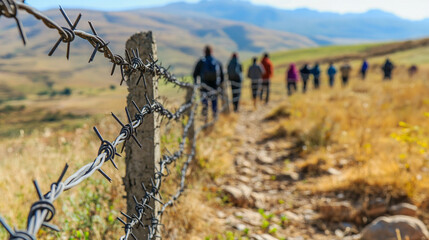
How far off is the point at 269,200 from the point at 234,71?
651cm

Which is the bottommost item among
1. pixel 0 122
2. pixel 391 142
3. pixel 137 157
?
pixel 0 122

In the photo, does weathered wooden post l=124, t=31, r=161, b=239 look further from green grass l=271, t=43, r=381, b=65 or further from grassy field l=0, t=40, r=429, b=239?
green grass l=271, t=43, r=381, b=65

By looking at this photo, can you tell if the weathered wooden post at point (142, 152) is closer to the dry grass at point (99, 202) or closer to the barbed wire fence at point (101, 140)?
the barbed wire fence at point (101, 140)

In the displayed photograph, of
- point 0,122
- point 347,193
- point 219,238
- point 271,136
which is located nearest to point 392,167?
point 347,193

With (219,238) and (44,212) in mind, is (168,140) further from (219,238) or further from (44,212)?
(44,212)

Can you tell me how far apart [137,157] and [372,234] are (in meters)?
2.49

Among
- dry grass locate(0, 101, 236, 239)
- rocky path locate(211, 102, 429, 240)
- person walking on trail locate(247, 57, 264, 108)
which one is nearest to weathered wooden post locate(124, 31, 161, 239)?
dry grass locate(0, 101, 236, 239)

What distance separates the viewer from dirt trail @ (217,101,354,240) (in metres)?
3.55

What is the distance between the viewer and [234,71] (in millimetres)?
10266

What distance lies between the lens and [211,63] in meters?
8.08

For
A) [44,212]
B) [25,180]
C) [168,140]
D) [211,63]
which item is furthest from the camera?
[211,63]

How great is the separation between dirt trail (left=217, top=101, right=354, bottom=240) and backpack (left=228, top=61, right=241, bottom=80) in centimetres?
432

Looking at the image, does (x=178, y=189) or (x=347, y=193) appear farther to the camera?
(x=347, y=193)

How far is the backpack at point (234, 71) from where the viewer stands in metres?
10.2
